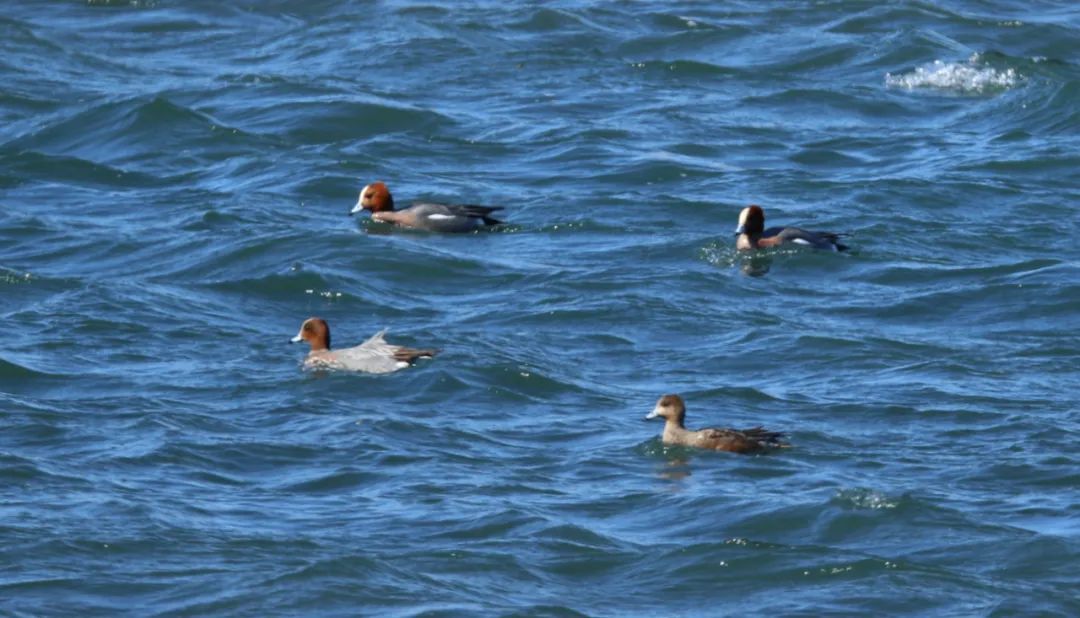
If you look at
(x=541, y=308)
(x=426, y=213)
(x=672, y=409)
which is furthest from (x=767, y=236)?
(x=672, y=409)

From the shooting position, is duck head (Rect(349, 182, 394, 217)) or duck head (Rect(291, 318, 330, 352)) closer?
duck head (Rect(291, 318, 330, 352))

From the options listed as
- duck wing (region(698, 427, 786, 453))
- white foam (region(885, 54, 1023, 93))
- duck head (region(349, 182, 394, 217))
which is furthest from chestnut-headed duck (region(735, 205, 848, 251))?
white foam (region(885, 54, 1023, 93))

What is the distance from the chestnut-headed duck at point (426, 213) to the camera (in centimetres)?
1962

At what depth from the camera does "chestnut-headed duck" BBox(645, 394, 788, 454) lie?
1362 cm

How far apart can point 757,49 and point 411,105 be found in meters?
4.68

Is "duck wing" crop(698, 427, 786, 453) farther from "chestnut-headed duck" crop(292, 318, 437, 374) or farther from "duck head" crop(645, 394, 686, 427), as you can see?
"chestnut-headed duck" crop(292, 318, 437, 374)

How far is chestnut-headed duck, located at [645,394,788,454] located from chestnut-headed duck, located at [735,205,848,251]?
182 inches

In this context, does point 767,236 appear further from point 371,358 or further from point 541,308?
point 371,358

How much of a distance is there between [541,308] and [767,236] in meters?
2.18

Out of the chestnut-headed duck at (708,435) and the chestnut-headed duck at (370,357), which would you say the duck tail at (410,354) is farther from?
the chestnut-headed duck at (708,435)

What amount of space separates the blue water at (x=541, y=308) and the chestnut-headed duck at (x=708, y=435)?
101 mm

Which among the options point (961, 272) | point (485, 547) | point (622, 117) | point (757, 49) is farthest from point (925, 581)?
point (757, 49)

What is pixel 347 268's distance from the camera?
60.9 feet

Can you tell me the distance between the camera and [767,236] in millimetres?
18438
